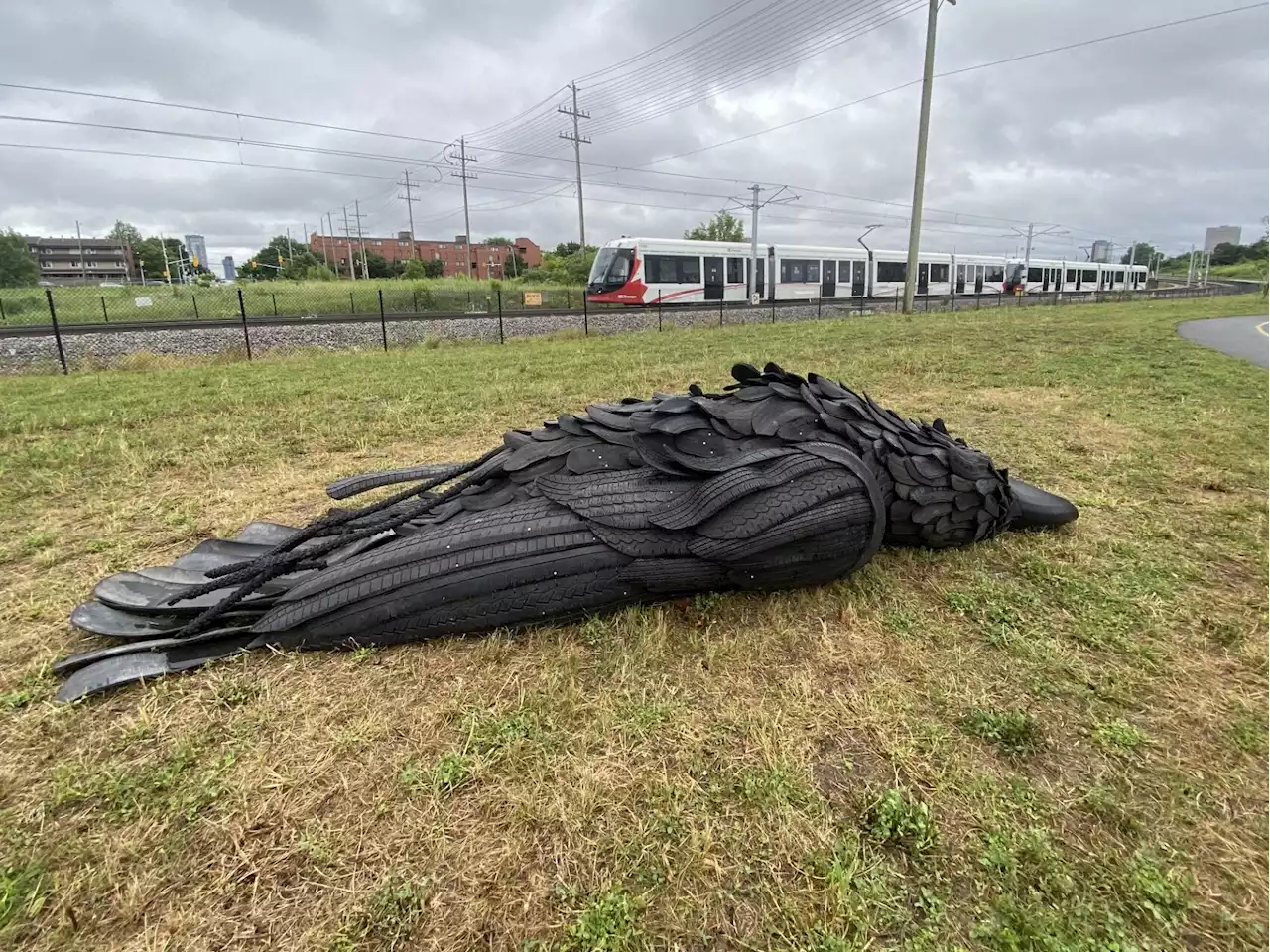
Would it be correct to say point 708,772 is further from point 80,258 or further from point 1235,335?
point 80,258

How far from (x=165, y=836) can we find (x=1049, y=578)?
354cm

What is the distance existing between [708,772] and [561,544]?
96cm

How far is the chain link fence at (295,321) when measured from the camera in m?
13.6

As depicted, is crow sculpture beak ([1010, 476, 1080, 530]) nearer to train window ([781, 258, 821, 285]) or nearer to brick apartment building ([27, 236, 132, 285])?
train window ([781, 258, 821, 285])

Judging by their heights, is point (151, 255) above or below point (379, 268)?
above

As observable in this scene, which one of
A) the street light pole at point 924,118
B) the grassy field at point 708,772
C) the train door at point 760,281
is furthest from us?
Result: the train door at point 760,281

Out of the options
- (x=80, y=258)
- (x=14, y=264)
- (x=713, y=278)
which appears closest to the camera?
(x=713, y=278)

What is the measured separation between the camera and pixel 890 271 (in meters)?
35.6

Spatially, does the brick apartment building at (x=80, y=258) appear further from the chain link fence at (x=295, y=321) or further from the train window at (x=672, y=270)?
the train window at (x=672, y=270)

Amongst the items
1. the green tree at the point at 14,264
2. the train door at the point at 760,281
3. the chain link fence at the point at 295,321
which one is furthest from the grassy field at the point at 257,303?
the green tree at the point at 14,264

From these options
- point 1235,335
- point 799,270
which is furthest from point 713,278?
point 1235,335

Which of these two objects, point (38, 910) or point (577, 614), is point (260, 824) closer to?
point (38, 910)

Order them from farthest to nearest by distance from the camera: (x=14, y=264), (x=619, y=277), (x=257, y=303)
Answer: (x=14, y=264) < (x=257, y=303) < (x=619, y=277)

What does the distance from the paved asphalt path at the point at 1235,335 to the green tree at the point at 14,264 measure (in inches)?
2963
